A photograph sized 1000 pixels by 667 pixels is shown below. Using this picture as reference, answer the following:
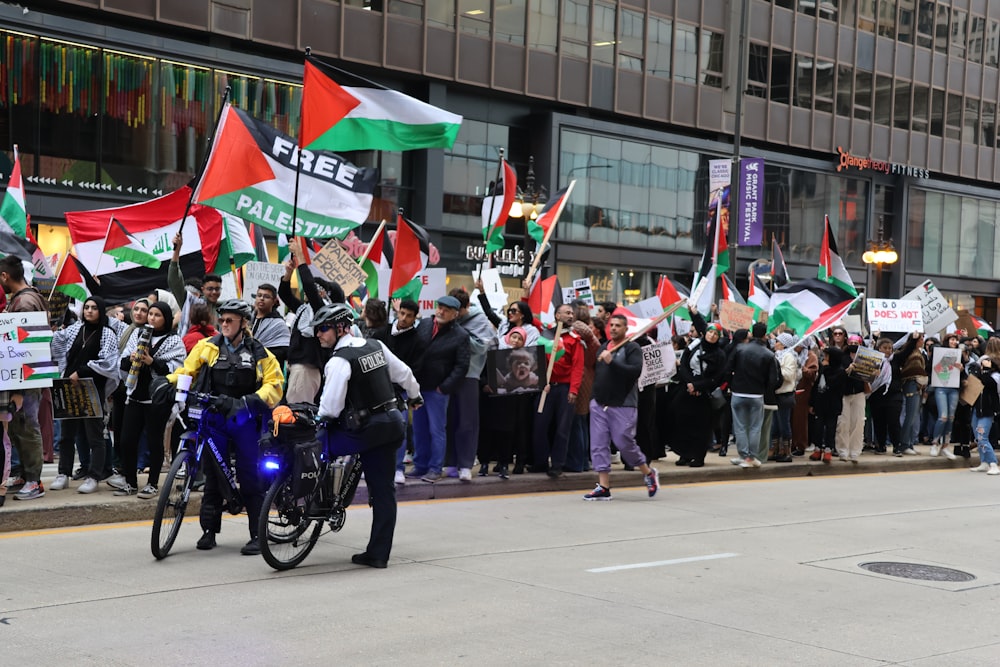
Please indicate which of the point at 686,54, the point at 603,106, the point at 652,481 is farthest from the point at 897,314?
the point at 686,54

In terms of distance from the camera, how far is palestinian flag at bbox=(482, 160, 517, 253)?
1877 cm

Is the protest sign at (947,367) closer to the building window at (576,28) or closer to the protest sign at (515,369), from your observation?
the protest sign at (515,369)

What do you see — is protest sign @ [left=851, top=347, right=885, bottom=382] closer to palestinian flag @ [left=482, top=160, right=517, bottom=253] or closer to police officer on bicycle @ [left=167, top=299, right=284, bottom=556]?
palestinian flag @ [left=482, top=160, right=517, bottom=253]

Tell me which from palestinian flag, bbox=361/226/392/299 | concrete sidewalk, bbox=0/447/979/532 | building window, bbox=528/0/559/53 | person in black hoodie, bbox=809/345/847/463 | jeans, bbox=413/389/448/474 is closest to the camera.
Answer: concrete sidewalk, bbox=0/447/979/532

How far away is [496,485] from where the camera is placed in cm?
1329

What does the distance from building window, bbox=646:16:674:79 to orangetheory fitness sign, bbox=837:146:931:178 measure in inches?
368

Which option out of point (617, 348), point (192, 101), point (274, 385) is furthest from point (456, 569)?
point (192, 101)

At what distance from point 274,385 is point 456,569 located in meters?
1.90

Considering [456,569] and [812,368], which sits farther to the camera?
[812,368]

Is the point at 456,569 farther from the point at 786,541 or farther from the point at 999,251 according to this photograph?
the point at 999,251

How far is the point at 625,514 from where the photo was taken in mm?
12047

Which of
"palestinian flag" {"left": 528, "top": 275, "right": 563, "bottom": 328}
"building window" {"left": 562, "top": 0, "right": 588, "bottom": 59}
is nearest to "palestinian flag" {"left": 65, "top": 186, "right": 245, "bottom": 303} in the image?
"palestinian flag" {"left": 528, "top": 275, "right": 563, "bottom": 328}

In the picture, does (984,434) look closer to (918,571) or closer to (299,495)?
(918,571)

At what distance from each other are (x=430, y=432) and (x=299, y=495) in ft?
15.2
